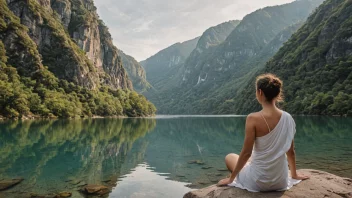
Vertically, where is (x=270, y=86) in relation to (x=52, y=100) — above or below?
below

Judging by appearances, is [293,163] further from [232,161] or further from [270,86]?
[270,86]

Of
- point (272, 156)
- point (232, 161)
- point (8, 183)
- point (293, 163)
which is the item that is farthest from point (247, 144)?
point (8, 183)

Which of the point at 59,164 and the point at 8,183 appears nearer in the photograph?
the point at 8,183

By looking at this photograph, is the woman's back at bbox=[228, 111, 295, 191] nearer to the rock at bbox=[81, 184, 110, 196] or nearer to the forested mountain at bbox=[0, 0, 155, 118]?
the rock at bbox=[81, 184, 110, 196]

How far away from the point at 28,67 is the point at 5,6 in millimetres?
27171

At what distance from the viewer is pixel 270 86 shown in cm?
521

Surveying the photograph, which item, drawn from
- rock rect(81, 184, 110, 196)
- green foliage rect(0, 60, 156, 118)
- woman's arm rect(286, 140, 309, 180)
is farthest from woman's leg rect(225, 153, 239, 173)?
green foliage rect(0, 60, 156, 118)

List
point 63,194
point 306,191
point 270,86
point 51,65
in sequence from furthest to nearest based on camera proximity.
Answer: point 51,65 < point 63,194 < point 306,191 < point 270,86

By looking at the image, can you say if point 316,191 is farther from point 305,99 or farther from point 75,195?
point 305,99

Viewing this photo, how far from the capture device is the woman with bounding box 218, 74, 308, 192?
5.20 m

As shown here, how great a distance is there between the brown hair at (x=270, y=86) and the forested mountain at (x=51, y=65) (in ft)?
235

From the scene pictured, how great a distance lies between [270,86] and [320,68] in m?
129

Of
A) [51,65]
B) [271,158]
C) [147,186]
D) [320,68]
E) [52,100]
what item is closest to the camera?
[271,158]

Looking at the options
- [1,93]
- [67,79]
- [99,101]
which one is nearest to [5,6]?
[67,79]
